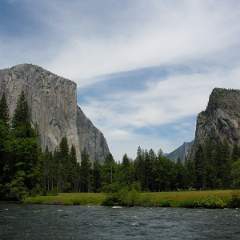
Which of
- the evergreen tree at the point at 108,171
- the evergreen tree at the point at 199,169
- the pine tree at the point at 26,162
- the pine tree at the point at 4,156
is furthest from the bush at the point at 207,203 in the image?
the evergreen tree at the point at 108,171

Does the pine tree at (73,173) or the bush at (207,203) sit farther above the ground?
the pine tree at (73,173)

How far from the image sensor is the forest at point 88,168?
10825cm

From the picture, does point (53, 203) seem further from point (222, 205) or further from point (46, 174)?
point (46, 174)

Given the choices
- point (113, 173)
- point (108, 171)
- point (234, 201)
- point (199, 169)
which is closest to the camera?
point (234, 201)

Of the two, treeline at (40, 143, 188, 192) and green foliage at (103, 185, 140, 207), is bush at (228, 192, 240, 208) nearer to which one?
green foliage at (103, 185, 140, 207)

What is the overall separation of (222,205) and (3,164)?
51.8 m

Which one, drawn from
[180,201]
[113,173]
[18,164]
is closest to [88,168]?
[113,173]

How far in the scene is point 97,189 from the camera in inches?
7249

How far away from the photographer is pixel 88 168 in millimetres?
187250

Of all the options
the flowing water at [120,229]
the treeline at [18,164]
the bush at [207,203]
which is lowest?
the flowing water at [120,229]

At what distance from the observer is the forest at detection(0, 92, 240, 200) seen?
108 m

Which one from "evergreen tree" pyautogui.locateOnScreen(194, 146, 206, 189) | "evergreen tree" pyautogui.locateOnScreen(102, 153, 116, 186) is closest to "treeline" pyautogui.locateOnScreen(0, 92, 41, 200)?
"evergreen tree" pyautogui.locateOnScreen(102, 153, 116, 186)

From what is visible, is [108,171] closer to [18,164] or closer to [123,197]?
[18,164]

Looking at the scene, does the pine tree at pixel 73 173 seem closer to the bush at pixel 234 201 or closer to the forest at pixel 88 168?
Answer: the forest at pixel 88 168
